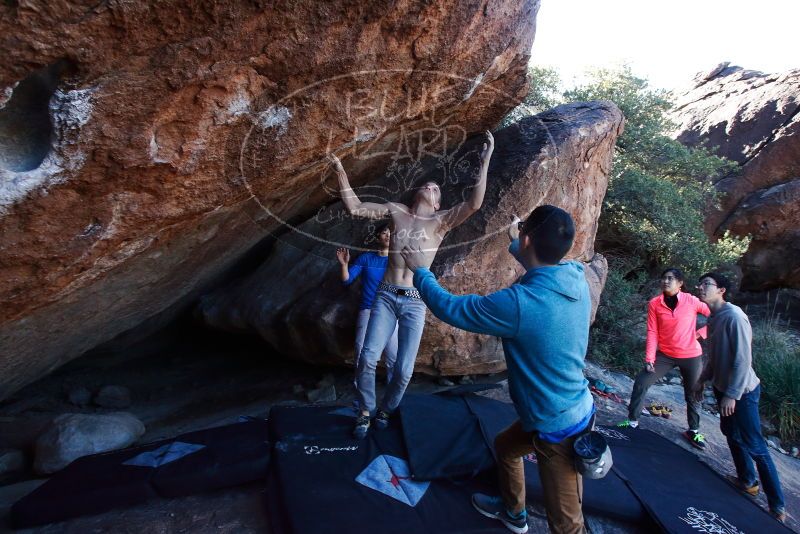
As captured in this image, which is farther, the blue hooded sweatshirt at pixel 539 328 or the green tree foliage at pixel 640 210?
the green tree foliage at pixel 640 210

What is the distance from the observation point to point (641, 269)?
8586mm

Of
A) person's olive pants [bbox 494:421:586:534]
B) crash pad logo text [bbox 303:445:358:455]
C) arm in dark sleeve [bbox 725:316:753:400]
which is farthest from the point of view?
arm in dark sleeve [bbox 725:316:753:400]

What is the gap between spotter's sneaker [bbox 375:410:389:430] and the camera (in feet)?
11.6

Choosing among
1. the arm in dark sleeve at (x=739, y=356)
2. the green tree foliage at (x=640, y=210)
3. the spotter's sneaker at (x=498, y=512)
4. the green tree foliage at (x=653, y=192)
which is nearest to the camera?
the spotter's sneaker at (x=498, y=512)

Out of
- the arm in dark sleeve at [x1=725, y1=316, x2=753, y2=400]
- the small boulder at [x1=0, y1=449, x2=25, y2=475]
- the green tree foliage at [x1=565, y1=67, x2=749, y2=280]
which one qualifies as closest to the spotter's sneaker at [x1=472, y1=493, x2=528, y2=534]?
the arm in dark sleeve at [x1=725, y1=316, x2=753, y2=400]

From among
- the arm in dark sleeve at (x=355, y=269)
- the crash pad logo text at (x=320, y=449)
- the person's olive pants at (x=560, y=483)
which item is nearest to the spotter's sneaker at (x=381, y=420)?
the crash pad logo text at (x=320, y=449)

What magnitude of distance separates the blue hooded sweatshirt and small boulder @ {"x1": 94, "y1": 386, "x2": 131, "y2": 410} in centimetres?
453

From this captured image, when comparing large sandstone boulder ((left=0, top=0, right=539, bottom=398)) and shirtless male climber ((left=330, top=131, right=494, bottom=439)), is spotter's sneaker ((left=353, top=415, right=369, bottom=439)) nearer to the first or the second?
shirtless male climber ((left=330, top=131, right=494, bottom=439))

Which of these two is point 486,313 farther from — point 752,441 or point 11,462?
point 11,462

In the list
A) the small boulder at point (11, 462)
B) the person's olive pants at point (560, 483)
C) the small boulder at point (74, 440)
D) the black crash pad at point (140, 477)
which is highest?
the person's olive pants at point (560, 483)

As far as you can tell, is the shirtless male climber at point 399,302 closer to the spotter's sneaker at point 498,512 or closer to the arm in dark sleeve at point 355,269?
the arm in dark sleeve at point 355,269

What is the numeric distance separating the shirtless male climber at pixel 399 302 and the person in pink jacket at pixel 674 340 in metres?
1.98

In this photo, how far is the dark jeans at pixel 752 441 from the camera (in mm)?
3365

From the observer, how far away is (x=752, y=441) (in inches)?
134
